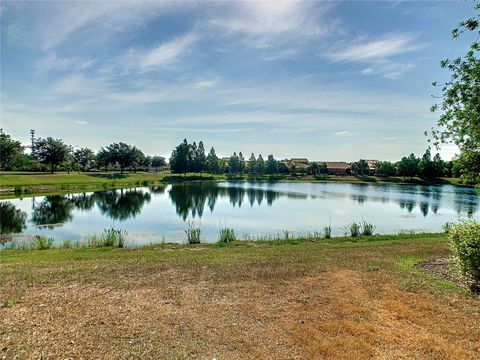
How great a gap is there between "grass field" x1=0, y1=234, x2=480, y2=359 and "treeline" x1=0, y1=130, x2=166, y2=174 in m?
66.1

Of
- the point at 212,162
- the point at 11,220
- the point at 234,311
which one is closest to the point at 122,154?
the point at 212,162

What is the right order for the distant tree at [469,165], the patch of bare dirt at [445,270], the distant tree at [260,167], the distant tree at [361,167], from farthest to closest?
the distant tree at [361,167] → the distant tree at [260,167] → the distant tree at [469,165] → the patch of bare dirt at [445,270]

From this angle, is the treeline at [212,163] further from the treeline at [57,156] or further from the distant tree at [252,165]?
the treeline at [57,156]

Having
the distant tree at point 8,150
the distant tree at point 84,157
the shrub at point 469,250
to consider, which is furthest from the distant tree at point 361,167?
the shrub at point 469,250

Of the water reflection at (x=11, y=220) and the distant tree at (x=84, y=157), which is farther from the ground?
the distant tree at (x=84, y=157)

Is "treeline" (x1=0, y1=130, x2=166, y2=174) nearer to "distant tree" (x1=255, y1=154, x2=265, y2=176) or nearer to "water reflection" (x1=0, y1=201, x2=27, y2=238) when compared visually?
"water reflection" (x1=0, y1=201, x2=27, y2=238)

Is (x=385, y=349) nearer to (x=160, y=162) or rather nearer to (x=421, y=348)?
(x=421, y=348)

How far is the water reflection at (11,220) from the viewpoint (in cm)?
2494

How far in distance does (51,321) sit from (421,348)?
7.77 m

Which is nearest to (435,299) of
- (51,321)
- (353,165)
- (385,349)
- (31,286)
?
(385,349)

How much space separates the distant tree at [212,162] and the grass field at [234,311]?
331 feet

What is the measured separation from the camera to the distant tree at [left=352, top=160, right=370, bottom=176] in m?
127

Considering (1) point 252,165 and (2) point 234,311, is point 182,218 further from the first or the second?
(1) point 252,165

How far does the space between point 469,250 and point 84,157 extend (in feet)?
416
